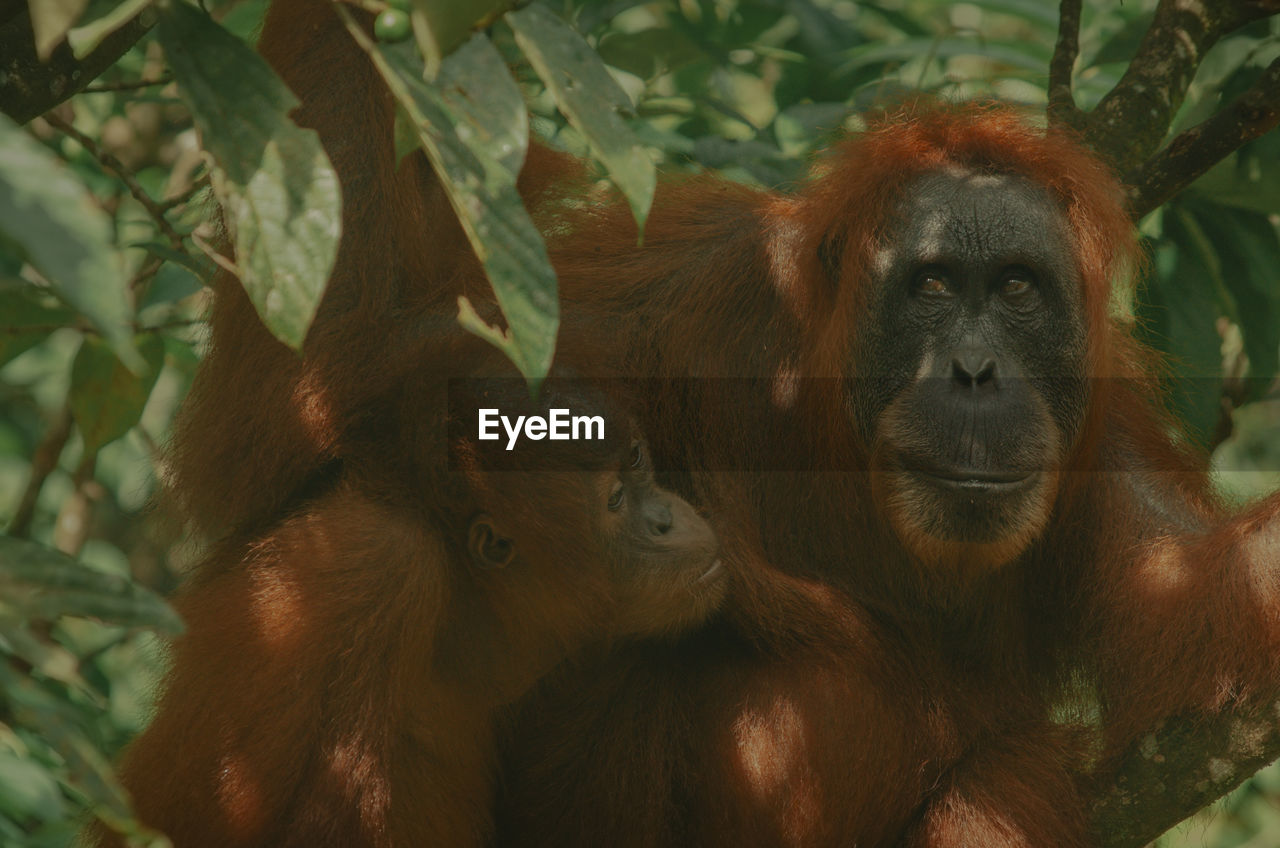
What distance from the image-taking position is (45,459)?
4.01 metres

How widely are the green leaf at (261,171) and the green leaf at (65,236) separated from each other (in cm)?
36

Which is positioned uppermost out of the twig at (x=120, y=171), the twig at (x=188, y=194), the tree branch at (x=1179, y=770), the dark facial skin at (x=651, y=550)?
the twig at (x=120, y=171)

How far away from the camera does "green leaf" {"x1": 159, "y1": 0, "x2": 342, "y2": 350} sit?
5.06ft

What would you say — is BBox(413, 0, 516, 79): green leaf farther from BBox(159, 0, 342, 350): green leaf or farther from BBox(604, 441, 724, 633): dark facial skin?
BBox(604, 441, 724, 633): dark facial skin

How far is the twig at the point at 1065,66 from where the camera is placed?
354 cm

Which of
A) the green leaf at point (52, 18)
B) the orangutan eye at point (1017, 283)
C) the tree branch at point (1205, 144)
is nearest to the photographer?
the green leaf at point (52, 18)

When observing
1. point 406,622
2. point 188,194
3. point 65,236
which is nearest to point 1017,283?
point 406,622

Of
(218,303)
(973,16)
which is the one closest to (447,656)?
(218,303)

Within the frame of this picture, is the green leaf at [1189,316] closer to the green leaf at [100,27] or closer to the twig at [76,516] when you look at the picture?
the green leaf at [100,27]

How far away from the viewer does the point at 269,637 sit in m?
2.66

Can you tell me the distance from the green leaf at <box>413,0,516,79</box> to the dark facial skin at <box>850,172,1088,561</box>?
1.66 metres

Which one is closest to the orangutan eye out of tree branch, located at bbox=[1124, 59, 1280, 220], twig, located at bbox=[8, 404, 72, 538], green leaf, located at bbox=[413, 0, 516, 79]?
tree branch, located at bbox=[1124, 59, 1280, 220]

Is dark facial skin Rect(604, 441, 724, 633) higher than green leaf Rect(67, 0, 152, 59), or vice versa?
green leaf Rect(67, 0, 152, 59)

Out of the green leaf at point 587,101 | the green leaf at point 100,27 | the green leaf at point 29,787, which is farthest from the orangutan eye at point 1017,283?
the green leaf at point 29,787
